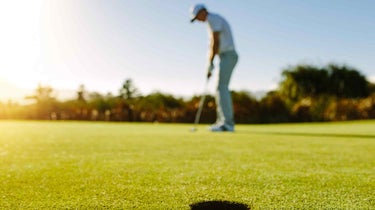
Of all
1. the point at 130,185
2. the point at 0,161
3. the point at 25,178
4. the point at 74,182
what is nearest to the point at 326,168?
the point at 130,185

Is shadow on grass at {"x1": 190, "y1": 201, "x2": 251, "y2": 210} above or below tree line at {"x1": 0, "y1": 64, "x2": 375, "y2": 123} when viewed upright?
below

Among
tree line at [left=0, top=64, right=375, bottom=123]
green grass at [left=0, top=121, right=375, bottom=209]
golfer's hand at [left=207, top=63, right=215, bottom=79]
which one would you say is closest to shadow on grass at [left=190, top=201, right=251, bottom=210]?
green grass at [left=0, top=121, right=375, bottom=209]

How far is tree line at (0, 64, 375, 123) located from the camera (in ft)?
49.2

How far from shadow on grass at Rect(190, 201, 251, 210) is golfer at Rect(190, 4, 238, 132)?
4.84 meters

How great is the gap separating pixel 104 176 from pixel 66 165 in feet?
1.78

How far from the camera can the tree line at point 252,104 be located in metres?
15.0

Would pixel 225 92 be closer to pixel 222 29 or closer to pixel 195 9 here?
pixel 222 29

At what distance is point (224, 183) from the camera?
210cm

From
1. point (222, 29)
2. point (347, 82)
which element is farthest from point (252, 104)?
point (222, 29)

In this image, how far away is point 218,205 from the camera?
1698 millimetres

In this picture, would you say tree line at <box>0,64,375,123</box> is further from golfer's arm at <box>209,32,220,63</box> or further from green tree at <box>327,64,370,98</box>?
golfer's arm at <box>209,32,220,63</box>

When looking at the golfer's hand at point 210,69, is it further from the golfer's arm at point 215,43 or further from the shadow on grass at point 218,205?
the shadow on grass at point 218,205

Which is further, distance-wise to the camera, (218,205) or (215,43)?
(215,43)

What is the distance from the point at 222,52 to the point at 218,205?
5144 millimetres
